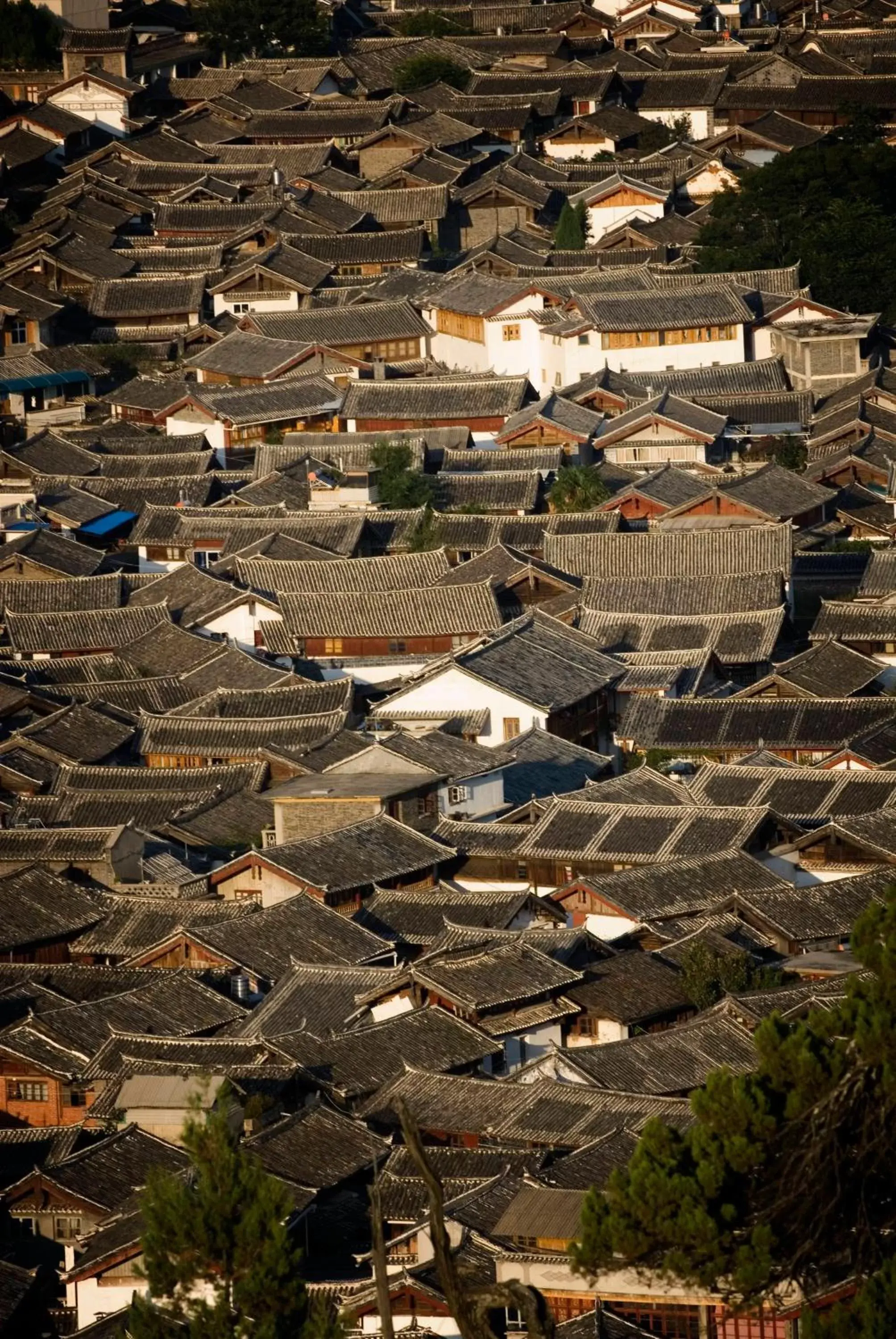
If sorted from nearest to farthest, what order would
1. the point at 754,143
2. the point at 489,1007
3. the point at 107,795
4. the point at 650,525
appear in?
the point at 489,1007, the point at 107,795, the point at 650,525, the point at 754,143

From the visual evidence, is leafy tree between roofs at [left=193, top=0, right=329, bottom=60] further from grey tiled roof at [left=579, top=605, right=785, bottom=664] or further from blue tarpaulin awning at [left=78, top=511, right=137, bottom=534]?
grey tiled roof at [left=579, top=605, right=785, bottom=664]

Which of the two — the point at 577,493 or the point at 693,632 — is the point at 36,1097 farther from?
the point at 577,493

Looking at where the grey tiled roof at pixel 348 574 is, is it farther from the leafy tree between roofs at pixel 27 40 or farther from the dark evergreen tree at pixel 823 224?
the leafy tree between roofs at pixel 27 40

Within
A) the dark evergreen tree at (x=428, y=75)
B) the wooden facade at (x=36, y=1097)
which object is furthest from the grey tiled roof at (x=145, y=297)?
the wooden facade at (x=36, y=1097)

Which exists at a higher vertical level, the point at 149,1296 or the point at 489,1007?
the point at 149,1296

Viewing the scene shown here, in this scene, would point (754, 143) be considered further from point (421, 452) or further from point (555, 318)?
point (421, 452)

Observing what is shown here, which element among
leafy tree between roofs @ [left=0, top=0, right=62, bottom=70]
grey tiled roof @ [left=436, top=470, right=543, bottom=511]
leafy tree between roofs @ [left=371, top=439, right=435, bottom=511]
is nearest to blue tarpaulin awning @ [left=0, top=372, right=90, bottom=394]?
leafy tree between roofs @ [left=371, top=439, right=435, bottom=511]

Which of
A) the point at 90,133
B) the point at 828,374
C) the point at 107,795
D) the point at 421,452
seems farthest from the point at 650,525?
the point at 90,133
